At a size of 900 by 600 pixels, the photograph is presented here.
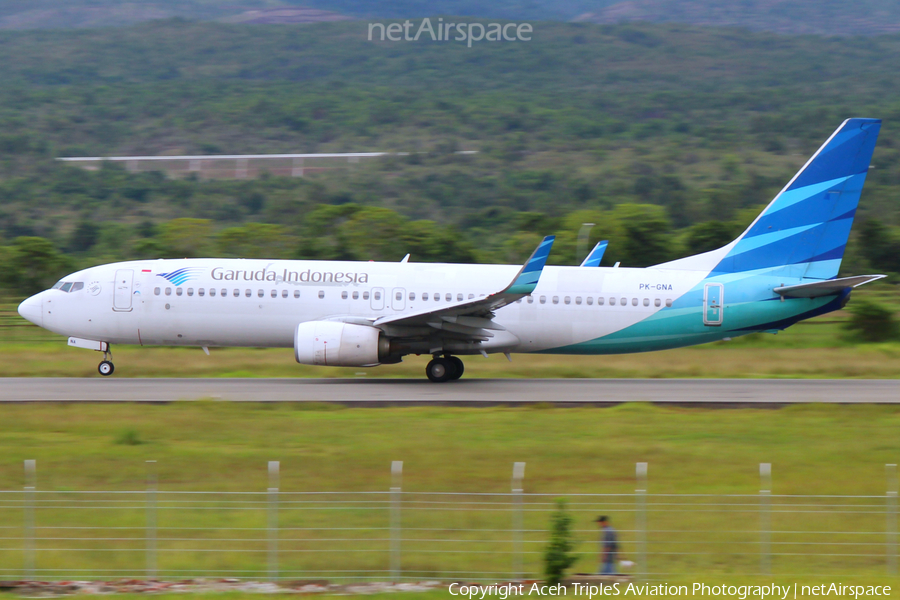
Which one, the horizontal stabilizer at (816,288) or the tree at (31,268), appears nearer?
the horizontal stabilizer at (816,288)

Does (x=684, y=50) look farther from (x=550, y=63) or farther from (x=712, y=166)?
(x=712, y=166)

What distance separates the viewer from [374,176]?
9850cm

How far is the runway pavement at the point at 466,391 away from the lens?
2106 centimetres

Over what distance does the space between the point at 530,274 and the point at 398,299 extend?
13.0 ft

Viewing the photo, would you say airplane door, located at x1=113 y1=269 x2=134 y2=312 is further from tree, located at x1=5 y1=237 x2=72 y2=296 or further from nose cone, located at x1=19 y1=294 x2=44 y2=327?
tree, located at x1=5 y1=237 x2=72 y2=296

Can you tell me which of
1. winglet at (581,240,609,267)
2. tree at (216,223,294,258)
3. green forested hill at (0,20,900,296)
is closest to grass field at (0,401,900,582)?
winglet at (581,240,609,267)

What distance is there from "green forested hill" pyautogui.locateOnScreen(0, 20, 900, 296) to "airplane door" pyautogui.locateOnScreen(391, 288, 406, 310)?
792 inches

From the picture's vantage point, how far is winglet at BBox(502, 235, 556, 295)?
71.1 feet

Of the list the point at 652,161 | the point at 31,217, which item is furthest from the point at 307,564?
the point at 652,161

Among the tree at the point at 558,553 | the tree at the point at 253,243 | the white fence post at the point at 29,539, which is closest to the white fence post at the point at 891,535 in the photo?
the tree at the point at 558,553

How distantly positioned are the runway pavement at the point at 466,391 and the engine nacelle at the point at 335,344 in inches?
28.1

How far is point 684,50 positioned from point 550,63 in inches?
1133

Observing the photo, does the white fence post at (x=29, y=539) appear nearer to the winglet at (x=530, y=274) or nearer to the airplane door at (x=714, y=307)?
the winglet at (x=530, y=274)

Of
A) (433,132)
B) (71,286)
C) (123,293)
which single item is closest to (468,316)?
(123,293)
